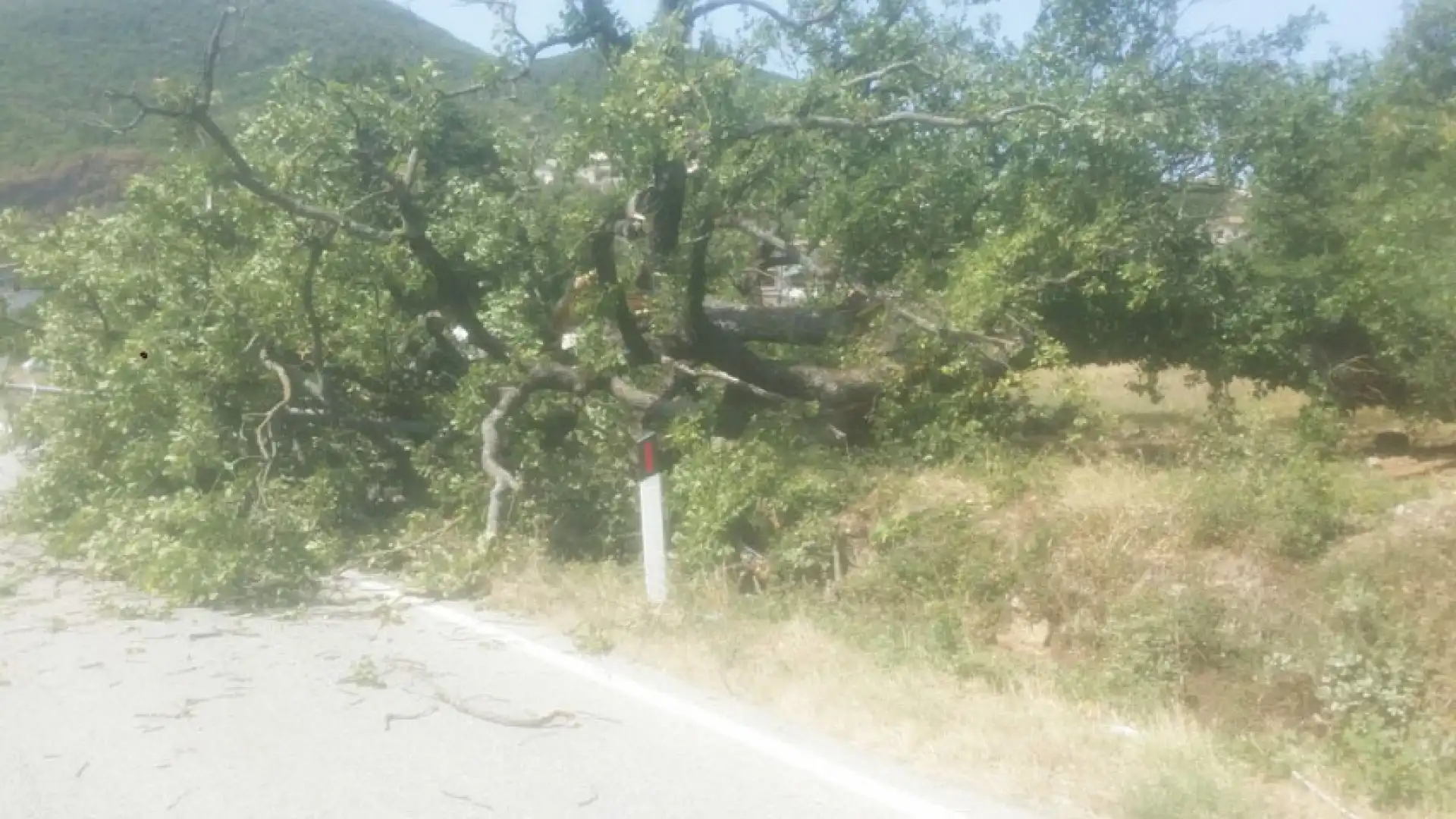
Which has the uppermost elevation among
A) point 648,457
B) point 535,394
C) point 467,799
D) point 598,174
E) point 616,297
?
point 598,174

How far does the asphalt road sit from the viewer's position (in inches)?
221

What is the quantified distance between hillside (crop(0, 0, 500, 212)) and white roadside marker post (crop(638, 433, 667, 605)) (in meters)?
10.0

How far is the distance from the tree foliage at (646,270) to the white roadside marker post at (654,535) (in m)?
0.72

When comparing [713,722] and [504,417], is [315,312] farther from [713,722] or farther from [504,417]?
[713,722]

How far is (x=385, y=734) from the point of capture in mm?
6590

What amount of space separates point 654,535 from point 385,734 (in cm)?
284

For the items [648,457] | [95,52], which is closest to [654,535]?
[648,457]

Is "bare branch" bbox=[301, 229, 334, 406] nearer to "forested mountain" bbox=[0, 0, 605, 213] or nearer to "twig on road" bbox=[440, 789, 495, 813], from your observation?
"forested mountain" bbox=[0, 0, 605, 213]

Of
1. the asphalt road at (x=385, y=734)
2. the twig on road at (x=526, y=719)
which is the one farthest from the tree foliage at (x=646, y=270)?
the twig on road at (x=526, y=719)

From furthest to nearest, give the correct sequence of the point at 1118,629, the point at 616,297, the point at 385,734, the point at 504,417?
the point at 616,297, the point at 504,417, the point at 1118,629, the point at 385,734

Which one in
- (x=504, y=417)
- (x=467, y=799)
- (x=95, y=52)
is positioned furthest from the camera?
(x=95, y=52)

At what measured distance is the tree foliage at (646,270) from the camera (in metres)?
11.1

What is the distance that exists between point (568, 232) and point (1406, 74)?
11.1m

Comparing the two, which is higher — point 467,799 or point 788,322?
point 788,322
